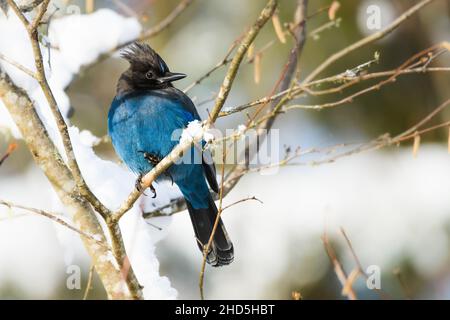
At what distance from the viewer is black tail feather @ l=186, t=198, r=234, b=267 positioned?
6.07m

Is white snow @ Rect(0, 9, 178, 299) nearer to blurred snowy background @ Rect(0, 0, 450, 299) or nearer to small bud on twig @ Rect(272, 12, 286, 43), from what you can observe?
blurred snowy background @ Rect(0, 0, 450, 299)

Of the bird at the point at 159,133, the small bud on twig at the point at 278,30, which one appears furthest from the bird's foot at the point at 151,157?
the small bud on twig at the point at 278,30

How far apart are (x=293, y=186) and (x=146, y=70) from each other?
325 cm

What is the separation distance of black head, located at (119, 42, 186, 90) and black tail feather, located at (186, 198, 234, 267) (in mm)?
978

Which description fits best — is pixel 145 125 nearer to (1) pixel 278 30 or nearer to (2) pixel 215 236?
(2) pixel 215 236

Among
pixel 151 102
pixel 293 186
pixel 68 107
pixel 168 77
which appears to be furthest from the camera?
pixel 293 186

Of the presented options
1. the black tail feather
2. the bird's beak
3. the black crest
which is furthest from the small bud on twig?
the black tail feather

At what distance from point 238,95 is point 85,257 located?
121 inches

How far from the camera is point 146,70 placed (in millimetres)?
6113

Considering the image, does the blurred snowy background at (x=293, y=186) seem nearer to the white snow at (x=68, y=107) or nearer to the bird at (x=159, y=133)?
the white snow at (x=68, y=107)

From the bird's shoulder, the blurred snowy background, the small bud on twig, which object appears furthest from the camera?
the blurred snowy background

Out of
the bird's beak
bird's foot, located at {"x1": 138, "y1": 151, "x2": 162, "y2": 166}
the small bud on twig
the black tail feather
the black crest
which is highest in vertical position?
the black crest

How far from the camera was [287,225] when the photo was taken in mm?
8148

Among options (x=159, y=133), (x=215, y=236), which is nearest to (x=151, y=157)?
(x=159, y=133)
